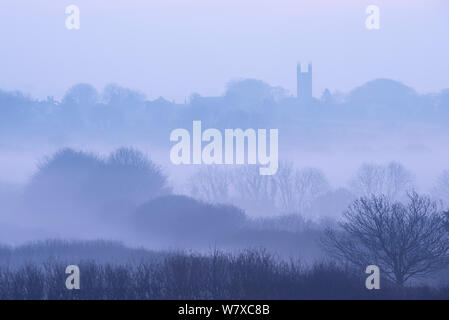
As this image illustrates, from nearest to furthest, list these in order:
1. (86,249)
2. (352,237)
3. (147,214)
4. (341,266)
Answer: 1. (341,266)
2. (86,249)
3. (352,237)
4. (147,214)

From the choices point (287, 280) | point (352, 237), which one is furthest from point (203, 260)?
point (352, 237)

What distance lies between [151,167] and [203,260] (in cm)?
874

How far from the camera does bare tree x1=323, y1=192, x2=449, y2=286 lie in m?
19.6

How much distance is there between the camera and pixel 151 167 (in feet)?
80.5

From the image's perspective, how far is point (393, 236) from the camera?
67.7 feet

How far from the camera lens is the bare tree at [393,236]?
1964 cm

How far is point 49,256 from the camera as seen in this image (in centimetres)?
1928

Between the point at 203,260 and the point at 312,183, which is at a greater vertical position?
the point at 312,183

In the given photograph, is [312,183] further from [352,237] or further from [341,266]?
[341,266]
